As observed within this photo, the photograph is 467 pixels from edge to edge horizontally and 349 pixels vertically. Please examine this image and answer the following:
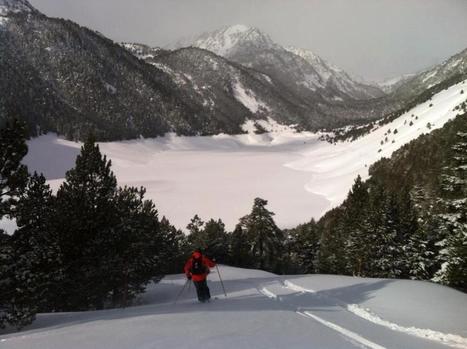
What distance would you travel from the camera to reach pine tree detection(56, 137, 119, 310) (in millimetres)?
23125

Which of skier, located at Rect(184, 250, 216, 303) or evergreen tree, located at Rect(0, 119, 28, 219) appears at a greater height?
evergreen tree, located at Rect(0, 119, 28, 219)

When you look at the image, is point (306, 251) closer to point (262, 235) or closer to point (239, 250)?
point (262, 235)

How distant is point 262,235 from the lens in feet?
180

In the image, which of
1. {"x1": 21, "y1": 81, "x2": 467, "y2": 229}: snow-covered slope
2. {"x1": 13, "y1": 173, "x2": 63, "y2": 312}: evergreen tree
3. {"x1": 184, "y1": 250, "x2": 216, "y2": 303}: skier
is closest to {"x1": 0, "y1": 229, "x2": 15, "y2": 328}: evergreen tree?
{"x1": 13, "y1": 173, "x2": 63, "y2": 312}: evergreen tree

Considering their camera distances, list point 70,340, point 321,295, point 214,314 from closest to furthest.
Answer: point 70,340
point 214,314
point 321,295

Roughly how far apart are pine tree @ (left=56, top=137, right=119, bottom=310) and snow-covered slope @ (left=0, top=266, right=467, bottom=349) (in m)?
4.70

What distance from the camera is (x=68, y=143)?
193 m

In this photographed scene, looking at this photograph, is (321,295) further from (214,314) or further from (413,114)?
(413,114)

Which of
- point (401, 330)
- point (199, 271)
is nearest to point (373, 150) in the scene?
point (199, 271)

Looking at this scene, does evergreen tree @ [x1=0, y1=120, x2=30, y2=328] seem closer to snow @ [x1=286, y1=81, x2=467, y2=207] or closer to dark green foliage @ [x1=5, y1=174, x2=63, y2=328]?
dark green foliage @ [x1=5, y1=174, x2=63, y2=328]

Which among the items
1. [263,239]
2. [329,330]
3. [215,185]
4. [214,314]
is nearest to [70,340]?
[214,314]

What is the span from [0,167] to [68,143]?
184852 mm

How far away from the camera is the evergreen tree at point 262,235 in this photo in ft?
178

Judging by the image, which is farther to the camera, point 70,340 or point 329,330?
point 329,330
